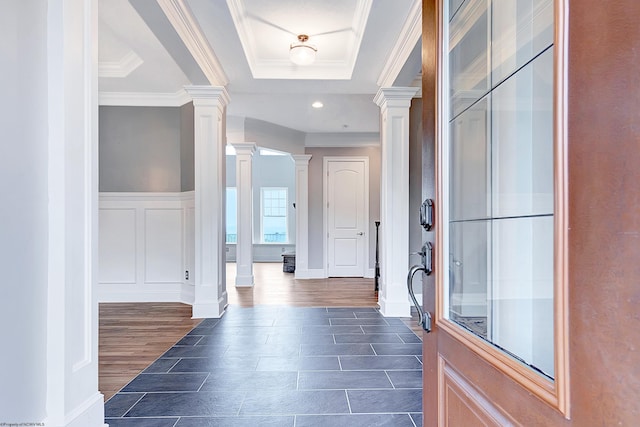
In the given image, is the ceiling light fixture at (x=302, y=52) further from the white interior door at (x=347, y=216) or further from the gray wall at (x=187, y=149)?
the white interior door at (x=347, y=216)

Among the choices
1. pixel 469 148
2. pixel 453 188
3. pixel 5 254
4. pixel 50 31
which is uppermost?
pixel 50 31

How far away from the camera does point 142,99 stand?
4.35 meters

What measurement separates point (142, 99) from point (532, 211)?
4666 mm

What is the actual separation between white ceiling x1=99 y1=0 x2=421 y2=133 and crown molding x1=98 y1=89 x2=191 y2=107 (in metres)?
0.01

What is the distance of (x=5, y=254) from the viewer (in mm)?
1263

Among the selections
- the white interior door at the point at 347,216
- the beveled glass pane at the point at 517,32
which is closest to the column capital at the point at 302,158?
the white interior door at the point at 347,216

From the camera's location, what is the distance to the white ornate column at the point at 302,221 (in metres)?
6.45

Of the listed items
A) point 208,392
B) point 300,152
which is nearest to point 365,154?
point 300,152

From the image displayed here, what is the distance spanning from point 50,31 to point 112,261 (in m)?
3.60

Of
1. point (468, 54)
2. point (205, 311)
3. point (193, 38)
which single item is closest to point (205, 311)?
point (205, 311)

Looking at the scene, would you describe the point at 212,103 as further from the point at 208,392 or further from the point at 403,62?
the point at 208,392

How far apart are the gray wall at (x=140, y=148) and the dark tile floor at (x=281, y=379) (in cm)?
211

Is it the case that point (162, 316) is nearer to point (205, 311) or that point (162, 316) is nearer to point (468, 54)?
point (205, 311)

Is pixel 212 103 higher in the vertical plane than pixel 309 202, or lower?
higher
